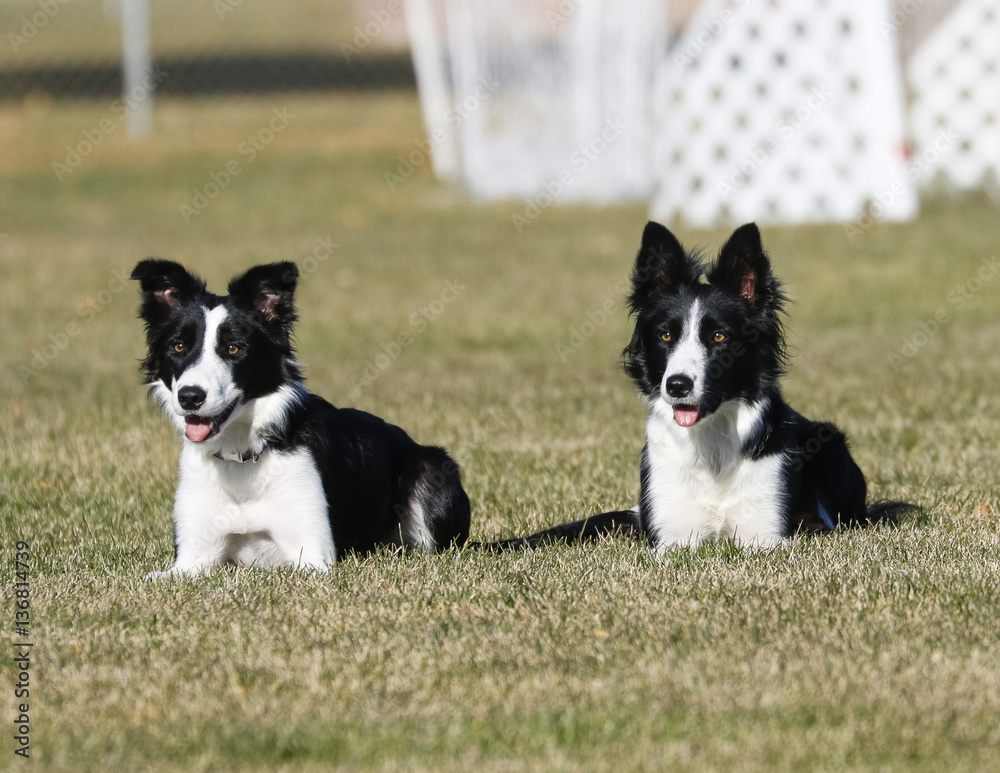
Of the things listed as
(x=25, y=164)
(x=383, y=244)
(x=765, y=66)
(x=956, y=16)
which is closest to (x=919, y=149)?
(x=956, y=16)

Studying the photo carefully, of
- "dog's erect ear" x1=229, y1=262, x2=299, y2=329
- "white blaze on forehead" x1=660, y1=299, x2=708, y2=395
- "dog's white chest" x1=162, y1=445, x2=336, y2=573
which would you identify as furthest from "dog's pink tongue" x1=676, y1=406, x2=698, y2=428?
"dog's erect ear" x1=229, y1=262, x2=299, y2=329

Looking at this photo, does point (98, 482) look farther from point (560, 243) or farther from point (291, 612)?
point (560, 243)

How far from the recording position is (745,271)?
18.0 ft

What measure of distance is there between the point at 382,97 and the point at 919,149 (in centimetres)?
1826

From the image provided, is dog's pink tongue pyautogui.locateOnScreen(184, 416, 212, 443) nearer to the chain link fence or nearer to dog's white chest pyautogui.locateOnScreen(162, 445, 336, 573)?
dog's white chest pyautogui.locateOnScreen(162, 445, 336, 573)

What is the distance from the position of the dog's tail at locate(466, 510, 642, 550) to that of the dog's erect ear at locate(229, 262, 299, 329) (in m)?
1.34

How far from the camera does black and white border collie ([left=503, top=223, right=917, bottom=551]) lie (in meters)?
5.39

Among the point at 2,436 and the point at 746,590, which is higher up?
the point at 2,436

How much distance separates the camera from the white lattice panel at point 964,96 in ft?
59.8

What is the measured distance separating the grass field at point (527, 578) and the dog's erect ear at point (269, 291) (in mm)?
1041

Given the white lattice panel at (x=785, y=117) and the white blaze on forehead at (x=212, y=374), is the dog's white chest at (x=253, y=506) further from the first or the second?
the white lattice panel at (x=785, y=117)

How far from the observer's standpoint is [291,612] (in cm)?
475

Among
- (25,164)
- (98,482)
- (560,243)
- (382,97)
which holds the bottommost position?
(98,482)

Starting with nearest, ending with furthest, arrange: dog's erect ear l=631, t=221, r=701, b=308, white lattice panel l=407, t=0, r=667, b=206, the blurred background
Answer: dog's erect ear l=631, t=221, r=701, b=308, the blurred background, white lattice panel l=407, t=0, r=667, b=206
